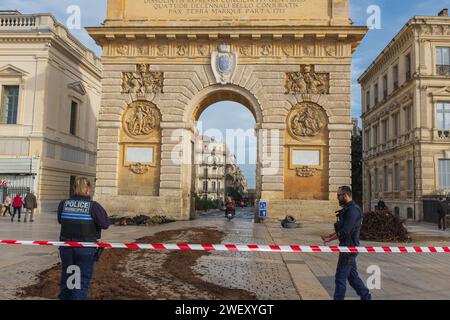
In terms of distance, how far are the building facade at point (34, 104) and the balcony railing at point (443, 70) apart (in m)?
25.5

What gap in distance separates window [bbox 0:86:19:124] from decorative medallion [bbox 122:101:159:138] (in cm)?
1058

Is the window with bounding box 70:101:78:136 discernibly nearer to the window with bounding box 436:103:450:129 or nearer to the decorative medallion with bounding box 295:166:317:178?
the decorative medallion with bounding box 295:166:317:178

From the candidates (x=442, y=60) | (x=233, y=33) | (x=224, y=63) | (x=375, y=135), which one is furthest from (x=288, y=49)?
(x=375, y=135)

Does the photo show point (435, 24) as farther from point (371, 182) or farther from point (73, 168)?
point (73, 168)

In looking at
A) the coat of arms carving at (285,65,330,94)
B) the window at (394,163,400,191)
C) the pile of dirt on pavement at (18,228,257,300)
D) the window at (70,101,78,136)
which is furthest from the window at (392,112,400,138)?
the pile of dirt on pavement at (18,228,257,300)

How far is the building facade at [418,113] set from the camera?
90.2ft

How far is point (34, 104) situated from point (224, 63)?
13925 mm

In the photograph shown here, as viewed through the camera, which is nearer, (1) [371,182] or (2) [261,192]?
(2) [261,192]

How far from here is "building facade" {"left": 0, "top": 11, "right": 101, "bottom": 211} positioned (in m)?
27.2

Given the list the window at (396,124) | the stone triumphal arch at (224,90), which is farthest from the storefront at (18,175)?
the window at (396,124)

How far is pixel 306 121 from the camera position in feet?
70.5
